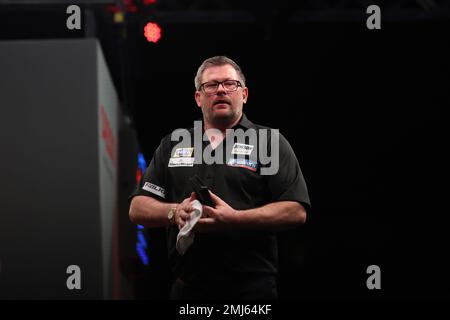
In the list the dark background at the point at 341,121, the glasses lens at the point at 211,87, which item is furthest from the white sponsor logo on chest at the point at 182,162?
the dark background at the point at 341,121

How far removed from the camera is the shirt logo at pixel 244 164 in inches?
83.5

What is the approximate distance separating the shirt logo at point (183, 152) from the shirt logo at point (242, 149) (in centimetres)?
14

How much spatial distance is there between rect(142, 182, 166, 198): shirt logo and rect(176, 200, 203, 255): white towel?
0.22 meters

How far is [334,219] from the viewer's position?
828 centimetres

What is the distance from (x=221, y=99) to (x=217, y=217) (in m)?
0.40

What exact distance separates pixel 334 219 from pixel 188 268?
639cm

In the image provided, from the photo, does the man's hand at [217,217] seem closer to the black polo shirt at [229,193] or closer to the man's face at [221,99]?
the black polo shirt at [229,193]

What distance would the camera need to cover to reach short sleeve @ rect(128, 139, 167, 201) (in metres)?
2.18

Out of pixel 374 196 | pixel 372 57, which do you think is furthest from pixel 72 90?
pixel 374 196

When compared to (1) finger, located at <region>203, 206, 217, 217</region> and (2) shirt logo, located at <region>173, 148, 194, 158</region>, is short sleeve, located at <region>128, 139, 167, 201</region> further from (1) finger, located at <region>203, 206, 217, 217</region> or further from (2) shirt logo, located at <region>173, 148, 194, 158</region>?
(1) finger, located at <region>203, 206, 217, 217</region>

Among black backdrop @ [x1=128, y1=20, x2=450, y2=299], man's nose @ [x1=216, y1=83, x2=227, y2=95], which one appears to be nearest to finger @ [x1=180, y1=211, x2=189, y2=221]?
man's nose @ [x1=216, y1=83, x2=227, y2=95]

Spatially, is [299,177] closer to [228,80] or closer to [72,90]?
[228,80]

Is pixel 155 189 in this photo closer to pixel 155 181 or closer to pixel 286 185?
pixel 155 181
